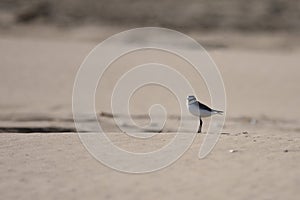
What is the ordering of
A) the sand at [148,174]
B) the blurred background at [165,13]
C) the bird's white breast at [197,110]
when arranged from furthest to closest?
the blurred background at [165,13] → the bird's white breast at [197,110] → the sand at [148,174]

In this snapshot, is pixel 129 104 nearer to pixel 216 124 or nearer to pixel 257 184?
pixel 216 124

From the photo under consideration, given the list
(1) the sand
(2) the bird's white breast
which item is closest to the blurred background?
(1) the sand

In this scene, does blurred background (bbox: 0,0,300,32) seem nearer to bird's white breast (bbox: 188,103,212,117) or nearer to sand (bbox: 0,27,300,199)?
sand (bbox: 0,27,300,199)

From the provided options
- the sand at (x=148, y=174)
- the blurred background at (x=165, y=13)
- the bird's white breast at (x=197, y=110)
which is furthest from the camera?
the blurred background at (x=165, y=13)

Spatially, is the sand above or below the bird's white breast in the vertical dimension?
below

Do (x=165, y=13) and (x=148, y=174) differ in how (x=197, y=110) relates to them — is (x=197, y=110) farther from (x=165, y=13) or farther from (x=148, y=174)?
(x=165, y=13)

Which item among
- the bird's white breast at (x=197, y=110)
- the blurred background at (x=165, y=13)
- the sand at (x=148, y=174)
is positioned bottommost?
the sand at (x=148, y=174)

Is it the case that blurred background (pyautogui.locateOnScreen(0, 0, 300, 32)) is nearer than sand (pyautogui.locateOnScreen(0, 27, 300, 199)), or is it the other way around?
sand (pyautogui.locateOnScreen(0, 27, 300, 199))

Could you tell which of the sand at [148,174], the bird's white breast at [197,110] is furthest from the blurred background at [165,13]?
the bird's white breast at [197,110]

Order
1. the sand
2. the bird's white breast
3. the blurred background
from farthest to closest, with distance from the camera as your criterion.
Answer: the blurred background → the bird's white breast → the sand

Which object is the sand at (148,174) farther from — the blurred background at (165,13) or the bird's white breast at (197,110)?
the blurred background at (165,13)

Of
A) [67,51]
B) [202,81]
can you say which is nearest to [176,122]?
[202,81]

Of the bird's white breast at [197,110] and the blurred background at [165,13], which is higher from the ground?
the blurred background at [165,13]

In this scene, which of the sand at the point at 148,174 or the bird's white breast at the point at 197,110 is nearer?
the sand at the point at 148,174
